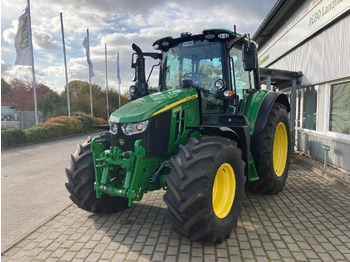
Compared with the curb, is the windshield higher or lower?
higher

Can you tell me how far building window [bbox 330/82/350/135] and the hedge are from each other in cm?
815

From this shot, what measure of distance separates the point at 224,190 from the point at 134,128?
4.65 feet

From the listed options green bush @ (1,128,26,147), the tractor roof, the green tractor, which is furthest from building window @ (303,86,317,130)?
green bush @ (1,128,26,147)

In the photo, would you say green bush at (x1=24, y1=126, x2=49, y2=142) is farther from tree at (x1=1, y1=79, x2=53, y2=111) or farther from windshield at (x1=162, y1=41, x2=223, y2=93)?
tree at (x1=1, y1=79, x2=53, y2=111)

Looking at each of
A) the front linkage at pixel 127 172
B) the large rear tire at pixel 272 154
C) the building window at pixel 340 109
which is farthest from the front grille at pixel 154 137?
the building window at pixel 340 109

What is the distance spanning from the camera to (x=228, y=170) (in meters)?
3.50

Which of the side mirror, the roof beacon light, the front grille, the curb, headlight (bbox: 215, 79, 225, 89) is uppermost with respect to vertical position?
the roof beacon light

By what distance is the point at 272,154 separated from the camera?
4645 mm

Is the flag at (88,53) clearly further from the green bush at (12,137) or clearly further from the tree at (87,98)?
the green bush at (12,137)

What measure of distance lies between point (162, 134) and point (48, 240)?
1972mm

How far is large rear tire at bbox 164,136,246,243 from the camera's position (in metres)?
2.92

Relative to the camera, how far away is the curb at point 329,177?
5273 mm

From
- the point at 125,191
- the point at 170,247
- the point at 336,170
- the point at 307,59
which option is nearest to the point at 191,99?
the point at 125,191

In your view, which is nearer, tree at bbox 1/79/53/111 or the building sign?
the building sign
